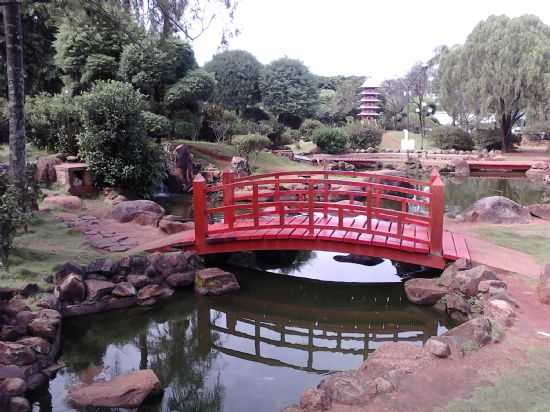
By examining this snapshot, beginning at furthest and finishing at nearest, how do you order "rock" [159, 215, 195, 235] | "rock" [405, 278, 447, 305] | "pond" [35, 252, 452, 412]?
"rock" [159, 215, 195, 235] → "rock" [405, 278, 447, 305] → "pond" [35, 252, 452, 412]

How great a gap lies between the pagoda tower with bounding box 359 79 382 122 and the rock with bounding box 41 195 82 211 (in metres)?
37.0

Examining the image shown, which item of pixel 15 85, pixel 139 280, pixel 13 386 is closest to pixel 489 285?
pixel 139 280

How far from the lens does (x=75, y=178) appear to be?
41.4 ft

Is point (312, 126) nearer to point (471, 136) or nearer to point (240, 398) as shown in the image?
point (471, 136)

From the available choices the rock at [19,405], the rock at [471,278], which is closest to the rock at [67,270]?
the rock at [19,405]

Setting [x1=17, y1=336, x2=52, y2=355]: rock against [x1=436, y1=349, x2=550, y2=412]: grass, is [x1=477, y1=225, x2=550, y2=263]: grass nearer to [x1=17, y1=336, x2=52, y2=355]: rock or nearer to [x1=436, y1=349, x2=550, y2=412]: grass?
[x1=436, y1=349, x2=550, y2=412]: grass

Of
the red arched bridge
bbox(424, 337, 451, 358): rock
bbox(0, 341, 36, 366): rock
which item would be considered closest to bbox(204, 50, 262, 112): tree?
the red arched bridge

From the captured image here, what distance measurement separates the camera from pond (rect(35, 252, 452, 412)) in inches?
201

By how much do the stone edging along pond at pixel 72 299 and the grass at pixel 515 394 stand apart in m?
3.69

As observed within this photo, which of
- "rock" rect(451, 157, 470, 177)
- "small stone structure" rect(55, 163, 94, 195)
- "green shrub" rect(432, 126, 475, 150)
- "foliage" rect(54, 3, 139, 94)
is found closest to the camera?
"small stone structure" rect(55, 163, 94, 195)

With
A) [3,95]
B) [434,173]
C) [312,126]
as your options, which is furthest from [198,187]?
[312,126]

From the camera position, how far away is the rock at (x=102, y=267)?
22.7 feet

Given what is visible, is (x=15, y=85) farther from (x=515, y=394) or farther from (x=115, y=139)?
(x=515, y=394)

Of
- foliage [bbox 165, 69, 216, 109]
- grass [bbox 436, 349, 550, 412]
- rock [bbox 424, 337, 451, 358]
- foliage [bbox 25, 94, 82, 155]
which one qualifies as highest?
foliage [bbox 165, 69, 216, 109]
